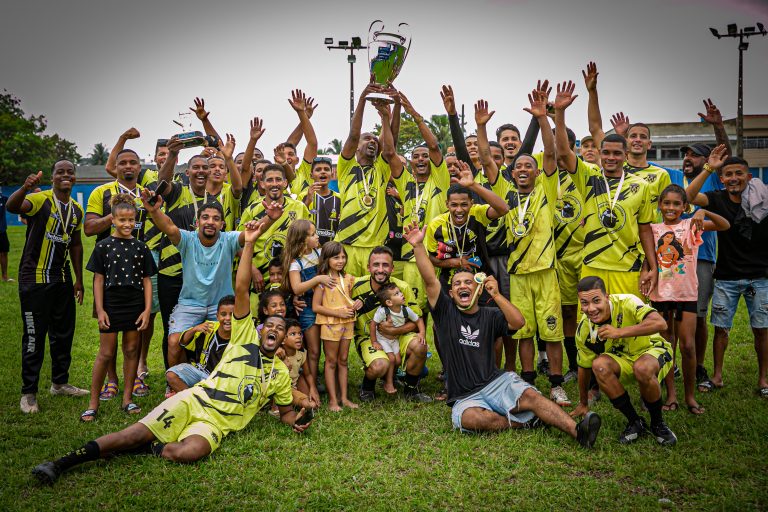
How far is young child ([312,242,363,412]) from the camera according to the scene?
247 inches

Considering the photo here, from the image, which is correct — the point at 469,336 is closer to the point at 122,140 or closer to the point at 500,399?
the point at 500,399

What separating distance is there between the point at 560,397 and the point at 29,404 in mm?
5353

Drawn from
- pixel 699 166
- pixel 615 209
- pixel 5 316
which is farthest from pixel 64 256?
pixel 699 166

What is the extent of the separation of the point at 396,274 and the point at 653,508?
13.3 feet

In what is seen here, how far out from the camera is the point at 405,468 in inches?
181

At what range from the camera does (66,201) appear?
6.54 metres

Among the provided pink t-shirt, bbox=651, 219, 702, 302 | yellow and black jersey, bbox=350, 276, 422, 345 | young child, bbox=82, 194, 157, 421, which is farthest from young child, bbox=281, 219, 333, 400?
pink t-shirt, bbox=651, 219, 702, 302

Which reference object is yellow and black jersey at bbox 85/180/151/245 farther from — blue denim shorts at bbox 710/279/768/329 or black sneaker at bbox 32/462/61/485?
blue denim shorts at bbox 710/279/768/329

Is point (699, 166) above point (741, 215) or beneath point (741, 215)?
above

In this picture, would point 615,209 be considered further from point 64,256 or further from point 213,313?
point 64,256

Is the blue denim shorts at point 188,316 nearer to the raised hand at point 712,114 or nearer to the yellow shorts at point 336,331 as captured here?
the yellow shorts at point 336,331

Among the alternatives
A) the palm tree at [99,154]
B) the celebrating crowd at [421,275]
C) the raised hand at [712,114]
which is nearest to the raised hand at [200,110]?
the celebrating crowd at [421,275]

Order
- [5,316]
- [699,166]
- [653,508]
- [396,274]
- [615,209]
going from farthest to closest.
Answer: [5,316]
[396,274]
[699,166]
[615,209]
[653,508]

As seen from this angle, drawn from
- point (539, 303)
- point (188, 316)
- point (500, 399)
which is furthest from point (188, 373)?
point (539, 303)
